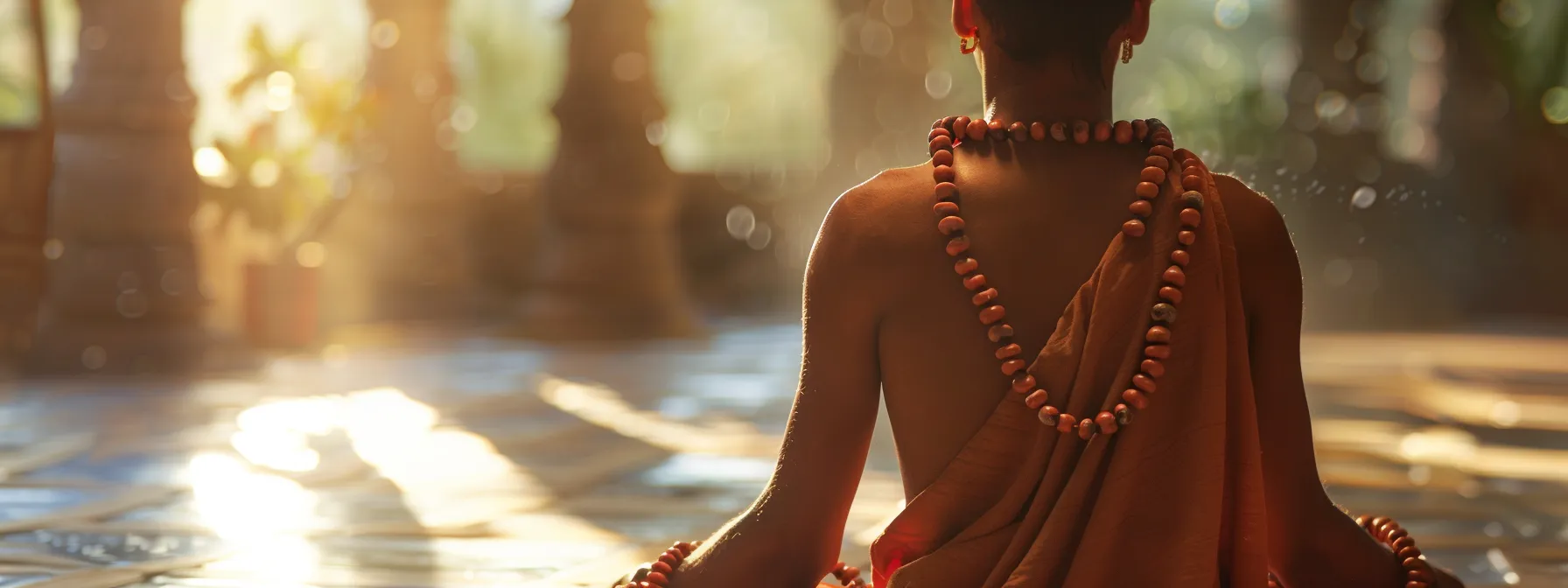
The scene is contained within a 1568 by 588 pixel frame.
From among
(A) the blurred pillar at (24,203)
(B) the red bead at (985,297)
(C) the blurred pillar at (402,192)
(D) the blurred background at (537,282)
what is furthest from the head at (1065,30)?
(C) the blurred pillar at (402,192)

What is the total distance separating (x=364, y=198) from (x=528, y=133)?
12366 mm

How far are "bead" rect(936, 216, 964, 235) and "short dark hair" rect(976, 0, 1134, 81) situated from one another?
0.65ft

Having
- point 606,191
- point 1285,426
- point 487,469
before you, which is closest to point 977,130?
point 1285,426

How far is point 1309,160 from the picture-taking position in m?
10.9

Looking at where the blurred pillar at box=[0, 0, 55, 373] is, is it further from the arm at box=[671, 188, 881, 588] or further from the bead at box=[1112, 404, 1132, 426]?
the bead at box=[1112, 404, 1132, 426]

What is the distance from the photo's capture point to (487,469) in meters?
3.90

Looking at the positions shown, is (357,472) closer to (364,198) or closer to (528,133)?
(364,198)

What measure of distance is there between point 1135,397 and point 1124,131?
10.8 inches

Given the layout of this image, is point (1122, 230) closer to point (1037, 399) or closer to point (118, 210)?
point (1037, 399)

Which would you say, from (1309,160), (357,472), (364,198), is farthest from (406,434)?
(1309,160)

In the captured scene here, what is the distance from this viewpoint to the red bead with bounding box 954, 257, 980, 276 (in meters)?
1.35

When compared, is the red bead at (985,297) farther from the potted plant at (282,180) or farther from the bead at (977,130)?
the potted plant at (282,180)

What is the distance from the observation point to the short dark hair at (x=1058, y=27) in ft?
4.55

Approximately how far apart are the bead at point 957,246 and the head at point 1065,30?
0.70 ft
